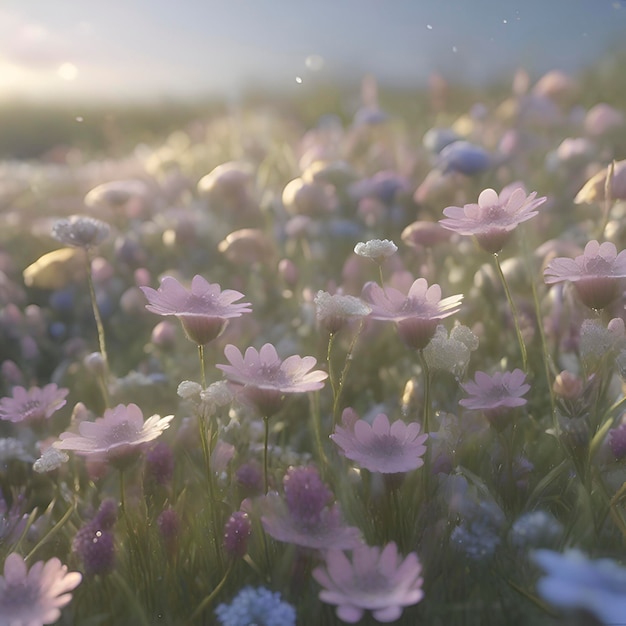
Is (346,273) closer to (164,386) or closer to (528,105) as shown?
(164,386)

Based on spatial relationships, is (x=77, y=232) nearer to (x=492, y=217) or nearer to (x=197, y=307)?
(x=197, y=307)

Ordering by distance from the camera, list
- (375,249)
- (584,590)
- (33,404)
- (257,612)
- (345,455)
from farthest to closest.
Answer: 1. (33,404)
2. (375,249)
3. (345,455)
4. (257,612)
5. (584,590)

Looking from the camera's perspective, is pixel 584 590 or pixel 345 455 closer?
pixel 584 590

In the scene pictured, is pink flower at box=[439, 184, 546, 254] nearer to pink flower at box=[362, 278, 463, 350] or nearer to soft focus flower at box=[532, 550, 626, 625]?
pink flower at box=[362, 278, 463, 350]

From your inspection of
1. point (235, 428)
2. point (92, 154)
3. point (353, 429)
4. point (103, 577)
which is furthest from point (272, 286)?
point (92, 154)

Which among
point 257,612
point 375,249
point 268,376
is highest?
point 375,249

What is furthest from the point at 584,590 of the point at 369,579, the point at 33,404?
the point at 33,404
